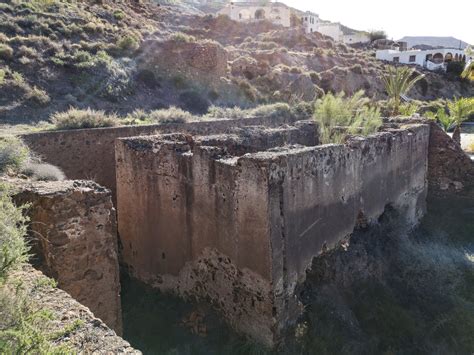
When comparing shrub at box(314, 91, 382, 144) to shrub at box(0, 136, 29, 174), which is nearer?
shrub at box(0, 136, 29, 174)

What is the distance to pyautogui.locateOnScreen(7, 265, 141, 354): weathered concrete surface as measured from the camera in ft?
9.46

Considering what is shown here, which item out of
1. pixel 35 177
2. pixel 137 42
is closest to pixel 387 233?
pixel 35 177

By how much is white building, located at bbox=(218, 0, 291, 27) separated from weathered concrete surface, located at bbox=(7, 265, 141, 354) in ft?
209

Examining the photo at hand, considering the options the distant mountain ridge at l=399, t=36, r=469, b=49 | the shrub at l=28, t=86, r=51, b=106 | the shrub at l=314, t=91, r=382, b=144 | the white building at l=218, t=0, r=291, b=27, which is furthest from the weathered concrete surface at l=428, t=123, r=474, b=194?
the distant mountain ridge at l=399, t=36, r=469, b=49

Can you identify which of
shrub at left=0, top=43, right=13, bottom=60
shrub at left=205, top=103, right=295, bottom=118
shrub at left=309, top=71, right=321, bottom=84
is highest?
shrub at left=0, top=43, right=13, bottom=60

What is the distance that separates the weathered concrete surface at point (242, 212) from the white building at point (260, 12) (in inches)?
2316

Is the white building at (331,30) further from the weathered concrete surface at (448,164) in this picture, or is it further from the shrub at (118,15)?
the weathered concrete surface at (448,164)

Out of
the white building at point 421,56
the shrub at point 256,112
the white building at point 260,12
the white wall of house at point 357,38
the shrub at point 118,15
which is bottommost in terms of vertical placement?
the shrub at point 256,112

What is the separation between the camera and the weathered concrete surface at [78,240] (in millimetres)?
5188

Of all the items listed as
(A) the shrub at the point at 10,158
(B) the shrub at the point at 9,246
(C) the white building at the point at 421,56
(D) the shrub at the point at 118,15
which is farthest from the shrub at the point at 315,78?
(B) the shrub at the point at 9,246

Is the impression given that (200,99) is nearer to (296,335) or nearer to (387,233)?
(387,233)

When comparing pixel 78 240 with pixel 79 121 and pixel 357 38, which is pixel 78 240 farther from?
pixel 357 38

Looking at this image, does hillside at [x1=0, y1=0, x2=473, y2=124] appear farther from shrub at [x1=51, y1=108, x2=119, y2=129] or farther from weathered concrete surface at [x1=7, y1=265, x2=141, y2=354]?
weathered concrete surface at [x1=7, y1=265, x2=141, y2=354]

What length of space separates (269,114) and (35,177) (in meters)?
12.4
